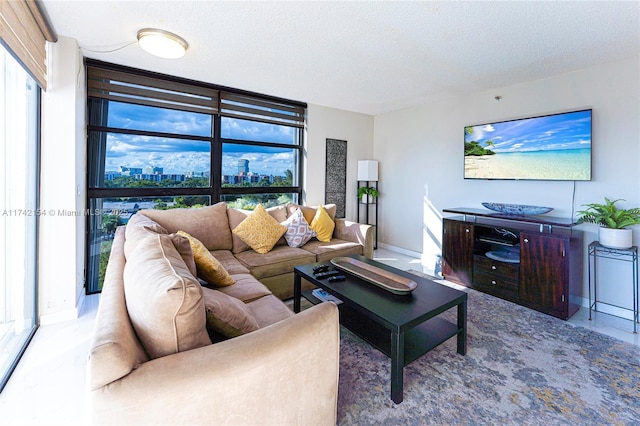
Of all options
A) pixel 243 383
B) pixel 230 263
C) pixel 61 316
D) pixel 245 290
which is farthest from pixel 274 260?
pixel 243 383

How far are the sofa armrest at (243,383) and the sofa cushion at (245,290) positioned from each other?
A: 885 millimetres

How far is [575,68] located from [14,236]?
4860 mm

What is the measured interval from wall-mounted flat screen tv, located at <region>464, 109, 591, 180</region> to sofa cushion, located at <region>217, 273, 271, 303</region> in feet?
9.83

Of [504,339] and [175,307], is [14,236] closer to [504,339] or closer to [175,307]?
[175,307]

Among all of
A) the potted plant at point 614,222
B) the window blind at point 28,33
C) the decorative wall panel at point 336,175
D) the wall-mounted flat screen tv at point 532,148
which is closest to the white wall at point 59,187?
the window blind at point 28,33

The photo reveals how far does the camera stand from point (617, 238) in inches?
97.3

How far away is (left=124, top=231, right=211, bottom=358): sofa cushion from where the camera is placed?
90cm

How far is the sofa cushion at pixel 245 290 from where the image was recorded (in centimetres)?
194

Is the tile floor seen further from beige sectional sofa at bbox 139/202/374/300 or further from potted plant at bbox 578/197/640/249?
beige sectional sofa at bbox 139/202/374/300

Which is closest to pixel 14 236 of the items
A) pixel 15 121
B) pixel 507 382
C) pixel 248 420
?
pixel 15 121

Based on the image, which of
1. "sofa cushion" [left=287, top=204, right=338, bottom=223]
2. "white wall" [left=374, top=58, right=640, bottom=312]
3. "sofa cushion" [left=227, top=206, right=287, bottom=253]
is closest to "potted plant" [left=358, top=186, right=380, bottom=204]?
"white wall" [left=374, top=58, right=640, bottom=312]

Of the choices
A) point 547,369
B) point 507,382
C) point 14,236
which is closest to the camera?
point 507,382

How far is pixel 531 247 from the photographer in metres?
2.77

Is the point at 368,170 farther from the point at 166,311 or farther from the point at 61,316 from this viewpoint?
the point at 166,311
